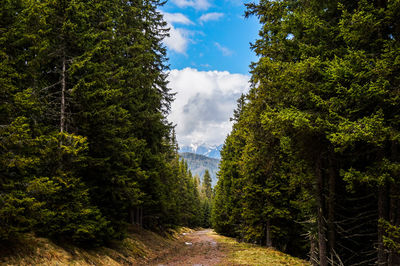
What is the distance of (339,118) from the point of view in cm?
707

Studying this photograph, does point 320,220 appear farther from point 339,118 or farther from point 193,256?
point 193,256

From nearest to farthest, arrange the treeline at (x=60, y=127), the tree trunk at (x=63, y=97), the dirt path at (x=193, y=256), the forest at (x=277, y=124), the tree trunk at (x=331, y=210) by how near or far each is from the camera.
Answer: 1. the forest at (x=277, y=124)
2. the treeline at (x=60, y=127)
3. the tree trunk at (x=331, y=210)
4. the tree trunk at (x=63, y=97)
5. the dirt path at (x=193, y=256)

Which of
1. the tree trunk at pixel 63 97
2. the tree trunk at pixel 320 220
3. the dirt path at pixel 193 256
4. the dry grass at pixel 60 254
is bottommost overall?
the dirt path at pixel 193 256

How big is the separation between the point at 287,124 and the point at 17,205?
9233 mm

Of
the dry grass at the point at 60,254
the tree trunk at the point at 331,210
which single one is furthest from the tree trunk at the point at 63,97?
the tree trunk at the point at 331,210

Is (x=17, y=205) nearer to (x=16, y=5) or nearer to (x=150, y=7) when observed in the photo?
(x=16, y=5)

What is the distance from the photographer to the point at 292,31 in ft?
32.2

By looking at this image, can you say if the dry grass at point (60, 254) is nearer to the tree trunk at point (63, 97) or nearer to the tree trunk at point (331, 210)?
the tree trunk at point (63, 97)

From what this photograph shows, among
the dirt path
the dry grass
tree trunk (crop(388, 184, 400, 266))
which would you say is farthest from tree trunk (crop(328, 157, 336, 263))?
the dry grass

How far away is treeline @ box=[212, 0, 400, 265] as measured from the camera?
20.6 ft

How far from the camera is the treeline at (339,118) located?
247 inches

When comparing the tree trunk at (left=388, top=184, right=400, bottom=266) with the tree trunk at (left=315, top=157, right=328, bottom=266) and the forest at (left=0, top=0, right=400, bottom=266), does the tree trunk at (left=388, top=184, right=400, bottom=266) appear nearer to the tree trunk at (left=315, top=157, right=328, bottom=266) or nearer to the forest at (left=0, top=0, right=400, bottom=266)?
the forest at (left=0, top=0, right=400, bottom=266)

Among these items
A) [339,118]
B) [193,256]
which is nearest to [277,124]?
[339,118]

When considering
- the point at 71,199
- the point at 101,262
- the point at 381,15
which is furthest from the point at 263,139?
the point at 101,262
